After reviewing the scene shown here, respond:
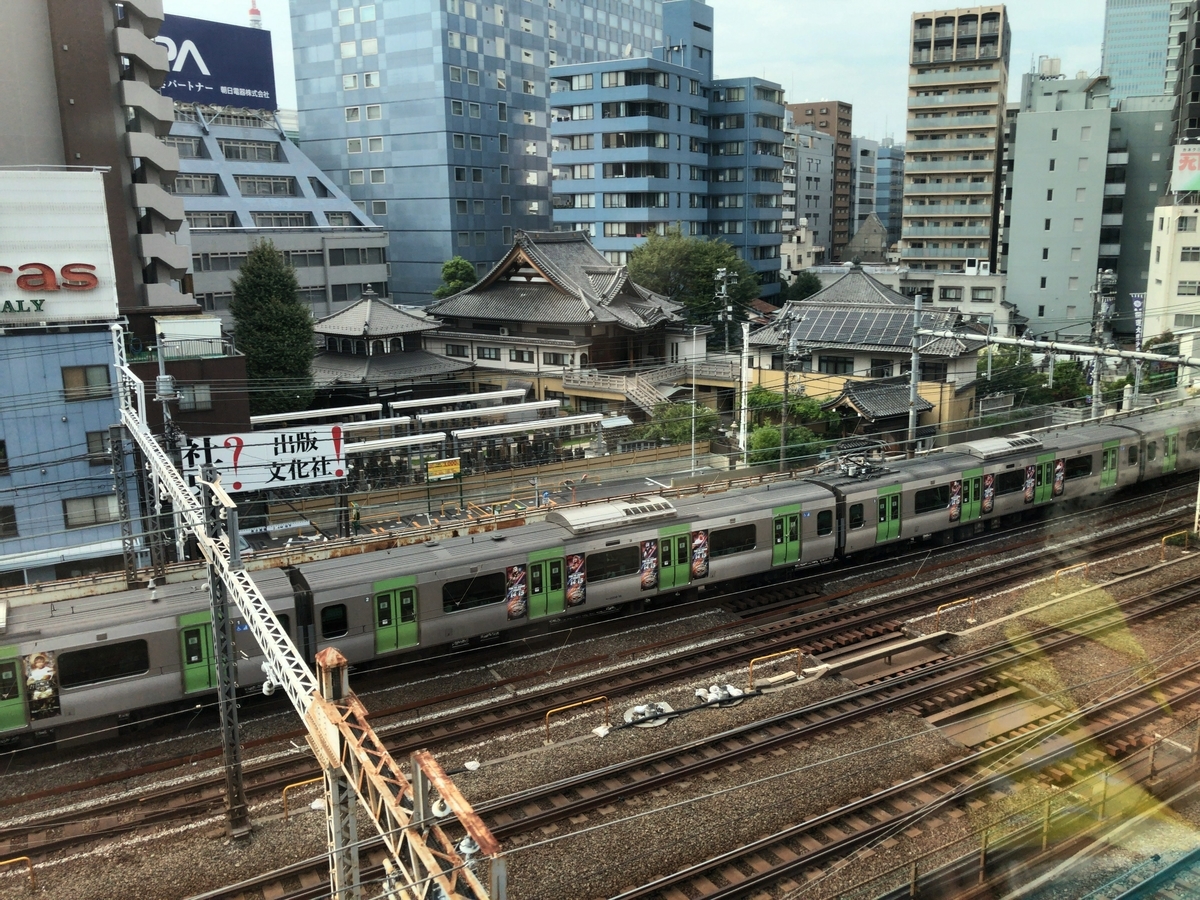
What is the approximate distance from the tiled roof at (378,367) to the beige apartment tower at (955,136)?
32.6 m

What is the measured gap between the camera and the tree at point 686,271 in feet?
143

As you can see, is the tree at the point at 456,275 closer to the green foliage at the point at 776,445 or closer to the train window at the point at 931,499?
the green foliage at the point at 776,445

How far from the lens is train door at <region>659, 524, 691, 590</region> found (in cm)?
1620

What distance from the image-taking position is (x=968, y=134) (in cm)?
5325

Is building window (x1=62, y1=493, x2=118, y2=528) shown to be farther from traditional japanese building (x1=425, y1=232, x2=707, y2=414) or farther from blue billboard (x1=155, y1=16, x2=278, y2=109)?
blue billboard (x1=155, y1=16, x2=278, y2=109)

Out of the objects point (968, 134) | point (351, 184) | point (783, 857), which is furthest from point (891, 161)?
point (783, 857)

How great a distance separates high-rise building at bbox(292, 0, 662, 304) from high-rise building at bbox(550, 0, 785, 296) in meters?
4.92

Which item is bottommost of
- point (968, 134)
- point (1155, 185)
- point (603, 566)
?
point (603, 566)

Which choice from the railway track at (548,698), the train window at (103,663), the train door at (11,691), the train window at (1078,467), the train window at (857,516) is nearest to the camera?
the railway track at (548,698)

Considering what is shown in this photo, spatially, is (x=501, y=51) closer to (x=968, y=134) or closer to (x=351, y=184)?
(x=351, y=184)

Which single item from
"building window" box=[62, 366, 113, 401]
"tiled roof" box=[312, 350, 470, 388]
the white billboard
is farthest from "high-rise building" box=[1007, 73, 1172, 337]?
"building window" box=[62, 366, 113, 401]

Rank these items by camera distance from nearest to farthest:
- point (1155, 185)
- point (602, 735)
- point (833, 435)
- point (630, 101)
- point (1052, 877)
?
Answer: 1. point (1052, 877)
2. point (602, 735)
3. point (833, 435)
4. point (1155, 185)
5. point (630, 101)

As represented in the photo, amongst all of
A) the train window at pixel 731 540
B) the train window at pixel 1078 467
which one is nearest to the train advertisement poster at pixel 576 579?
the train window at pixel 731 540

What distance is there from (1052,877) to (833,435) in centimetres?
2050
